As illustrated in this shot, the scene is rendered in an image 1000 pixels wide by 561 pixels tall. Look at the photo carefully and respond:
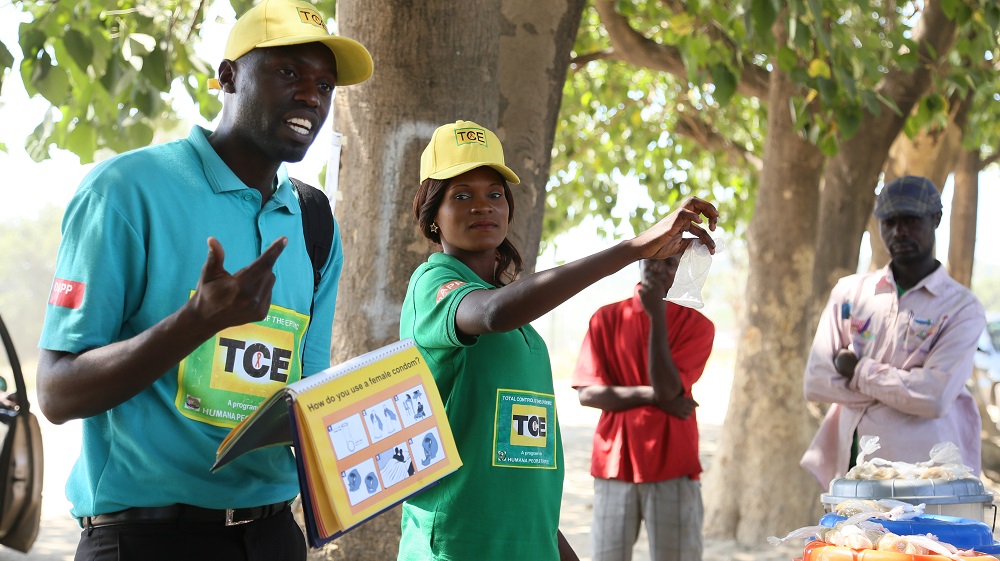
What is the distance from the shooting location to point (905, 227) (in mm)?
4289

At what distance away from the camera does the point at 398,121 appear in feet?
11.5

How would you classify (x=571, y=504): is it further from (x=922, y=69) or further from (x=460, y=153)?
(x=460, y=153)

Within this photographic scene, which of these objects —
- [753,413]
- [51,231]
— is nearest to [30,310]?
[51,231]

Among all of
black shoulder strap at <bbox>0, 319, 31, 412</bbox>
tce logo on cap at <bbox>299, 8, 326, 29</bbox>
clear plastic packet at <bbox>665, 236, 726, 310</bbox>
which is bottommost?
black shoulder strap at <bbox>0, 319, 31, 412</bbox>

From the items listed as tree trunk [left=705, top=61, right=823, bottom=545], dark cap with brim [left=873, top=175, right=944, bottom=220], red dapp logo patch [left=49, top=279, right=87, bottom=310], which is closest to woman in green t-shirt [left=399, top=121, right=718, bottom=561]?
red dapp logo patch [left=49, top=279, right=87, bottom=310]

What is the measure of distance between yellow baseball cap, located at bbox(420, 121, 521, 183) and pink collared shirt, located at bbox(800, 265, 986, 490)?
2.09m

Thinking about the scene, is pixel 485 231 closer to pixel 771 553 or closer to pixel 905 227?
pixel 905 227

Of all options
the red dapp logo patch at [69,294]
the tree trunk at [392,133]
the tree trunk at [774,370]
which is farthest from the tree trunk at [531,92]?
the tree trunk at [774,370]

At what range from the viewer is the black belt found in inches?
76.8

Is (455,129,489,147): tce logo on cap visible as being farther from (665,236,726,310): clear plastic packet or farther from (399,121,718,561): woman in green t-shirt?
(665,236,726,310): clear plastic packet

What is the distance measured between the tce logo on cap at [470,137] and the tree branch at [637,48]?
526cm

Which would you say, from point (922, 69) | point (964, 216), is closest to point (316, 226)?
point (922, 69)

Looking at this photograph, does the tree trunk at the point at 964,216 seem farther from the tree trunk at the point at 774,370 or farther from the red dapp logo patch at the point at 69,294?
the red dapp logo patch at the point at 69,294

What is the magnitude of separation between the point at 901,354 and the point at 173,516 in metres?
3.17
